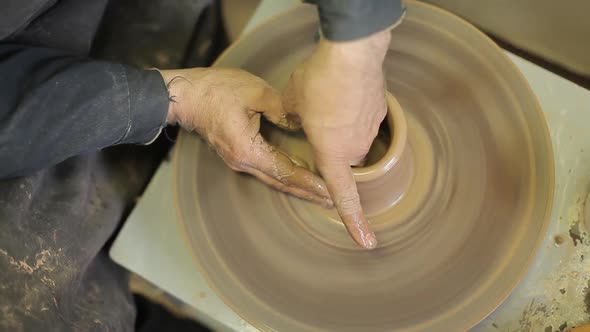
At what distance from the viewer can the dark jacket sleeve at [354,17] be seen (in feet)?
3.00

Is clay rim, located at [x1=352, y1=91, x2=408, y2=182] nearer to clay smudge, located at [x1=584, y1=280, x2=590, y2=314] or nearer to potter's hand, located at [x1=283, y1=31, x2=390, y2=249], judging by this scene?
potter's hand, located at [x1=283, y1=31, x2=390, y2=249]

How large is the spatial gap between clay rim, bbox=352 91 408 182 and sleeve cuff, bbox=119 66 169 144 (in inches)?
18.2

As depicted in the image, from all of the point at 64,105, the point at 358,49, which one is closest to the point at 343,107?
the point at 358,49

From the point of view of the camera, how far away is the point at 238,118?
1216 millimetres

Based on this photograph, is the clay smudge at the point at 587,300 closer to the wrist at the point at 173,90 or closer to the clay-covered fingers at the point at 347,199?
the clay-covered fingers at the point at 347,199

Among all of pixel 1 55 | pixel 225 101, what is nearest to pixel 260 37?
pixel 225 101

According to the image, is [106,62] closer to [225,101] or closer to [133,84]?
[133,84]

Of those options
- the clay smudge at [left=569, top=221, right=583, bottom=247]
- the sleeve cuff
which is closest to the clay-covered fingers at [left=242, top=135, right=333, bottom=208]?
the sleeve cuff

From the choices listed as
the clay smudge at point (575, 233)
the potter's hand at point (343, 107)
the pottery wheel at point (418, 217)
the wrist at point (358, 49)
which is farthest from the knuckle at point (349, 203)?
the clay smudge at point (575, 233)

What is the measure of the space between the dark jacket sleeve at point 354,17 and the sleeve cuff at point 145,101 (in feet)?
1.48

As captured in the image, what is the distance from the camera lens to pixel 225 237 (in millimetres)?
1259

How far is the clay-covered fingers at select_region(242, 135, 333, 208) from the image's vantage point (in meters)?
1.20

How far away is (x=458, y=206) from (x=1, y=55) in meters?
1.06

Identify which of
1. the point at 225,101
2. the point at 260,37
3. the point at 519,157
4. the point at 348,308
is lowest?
the point at 348,308
